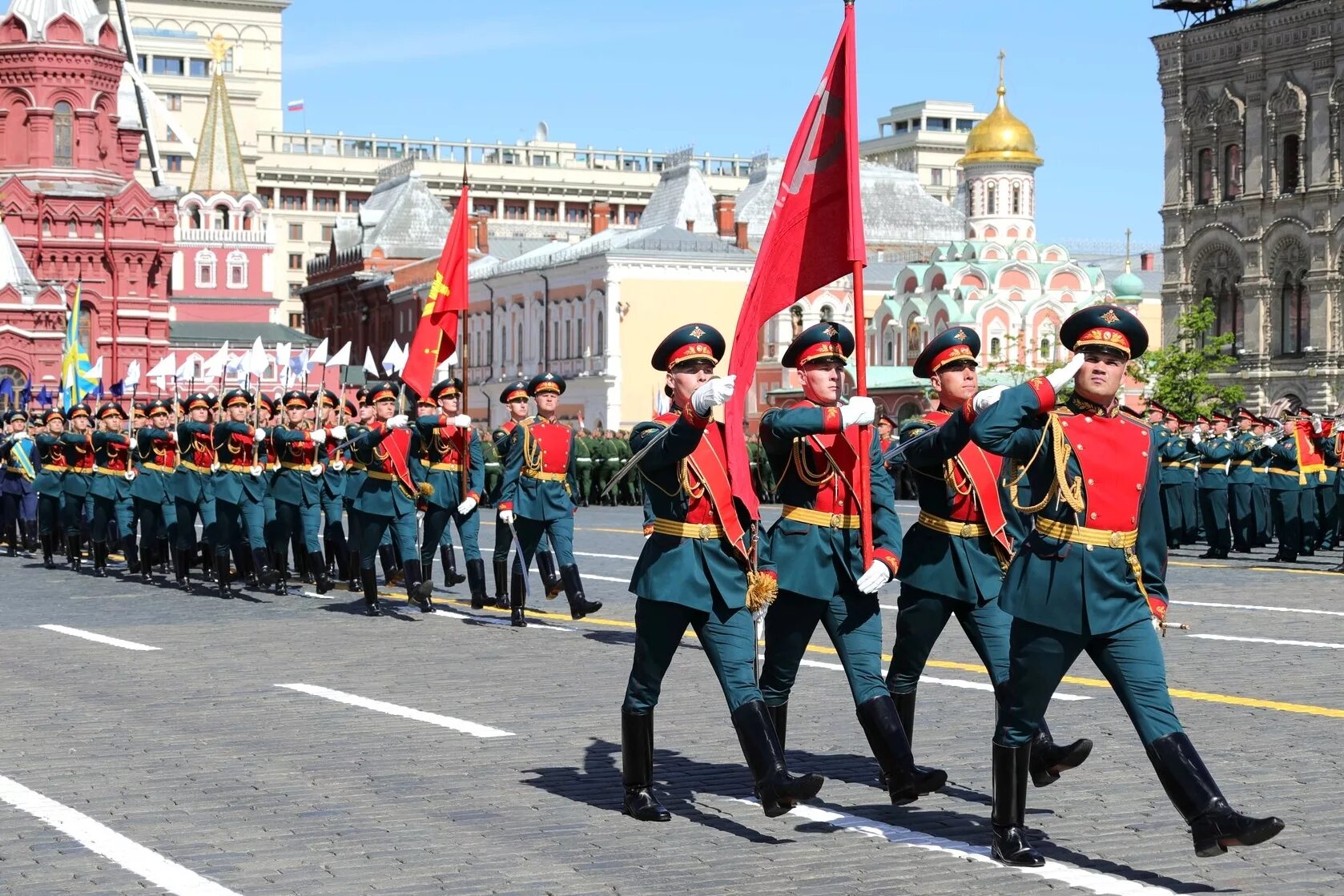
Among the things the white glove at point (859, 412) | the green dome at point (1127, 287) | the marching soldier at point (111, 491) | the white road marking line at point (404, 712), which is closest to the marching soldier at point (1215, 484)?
the marching soldier at point (111, 491)

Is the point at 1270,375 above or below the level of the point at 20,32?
below

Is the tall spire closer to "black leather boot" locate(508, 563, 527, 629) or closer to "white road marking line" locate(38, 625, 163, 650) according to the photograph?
"white road marking line" locate(38, 625, 163, 650)

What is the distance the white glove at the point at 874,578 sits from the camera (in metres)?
8.04

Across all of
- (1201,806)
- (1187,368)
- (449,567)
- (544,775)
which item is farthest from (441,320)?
(1187,368)

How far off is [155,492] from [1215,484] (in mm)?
13074

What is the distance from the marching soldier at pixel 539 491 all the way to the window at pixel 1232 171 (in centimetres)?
5145

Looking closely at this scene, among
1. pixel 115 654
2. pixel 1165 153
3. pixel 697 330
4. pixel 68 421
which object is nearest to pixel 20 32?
pixel 1165 153

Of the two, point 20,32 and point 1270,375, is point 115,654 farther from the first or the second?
point 20,32

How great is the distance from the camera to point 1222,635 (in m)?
15.1

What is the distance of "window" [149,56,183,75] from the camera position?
147 metres

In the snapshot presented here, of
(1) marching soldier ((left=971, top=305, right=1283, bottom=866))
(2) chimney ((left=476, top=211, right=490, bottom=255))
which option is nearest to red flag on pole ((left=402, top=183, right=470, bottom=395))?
(1) marching soldier ((left=971, top=305, right=1283, bottom=866))

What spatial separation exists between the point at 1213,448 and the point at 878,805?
783 inches

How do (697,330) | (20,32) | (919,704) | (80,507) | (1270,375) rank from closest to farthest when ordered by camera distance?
(697,330) < (919,704) < (80,507) < (1270,375) < (20,32)

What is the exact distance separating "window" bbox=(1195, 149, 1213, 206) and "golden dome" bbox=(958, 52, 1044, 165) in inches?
490
